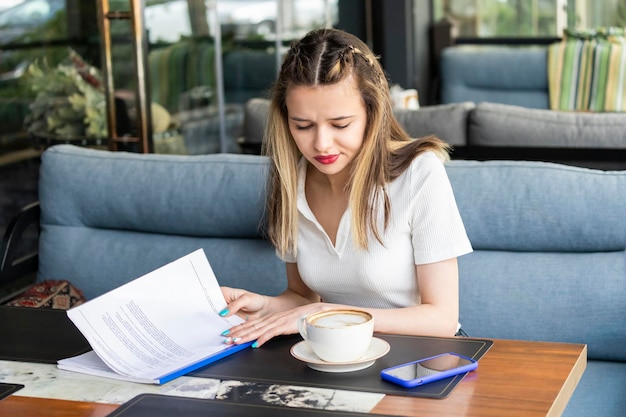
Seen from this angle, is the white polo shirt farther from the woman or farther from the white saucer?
the white saucer

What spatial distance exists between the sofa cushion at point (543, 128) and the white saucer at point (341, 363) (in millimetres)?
1641

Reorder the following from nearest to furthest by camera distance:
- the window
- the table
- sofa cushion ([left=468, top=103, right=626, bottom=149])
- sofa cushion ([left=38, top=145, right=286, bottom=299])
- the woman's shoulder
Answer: the table → the woman's shoulder → sofa cushion ([left=38, top=145, right=286, bottom=299]) → sofa cushion ([left=468, top=103, right=626, bottom=149]) → the window

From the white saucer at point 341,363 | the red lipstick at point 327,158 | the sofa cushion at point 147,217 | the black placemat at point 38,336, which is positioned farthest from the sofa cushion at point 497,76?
the white saucer at point 341,363

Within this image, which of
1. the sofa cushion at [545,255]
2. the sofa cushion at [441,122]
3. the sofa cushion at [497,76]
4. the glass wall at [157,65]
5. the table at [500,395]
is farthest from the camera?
the sofa cushion at [497,76]

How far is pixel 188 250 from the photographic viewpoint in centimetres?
253

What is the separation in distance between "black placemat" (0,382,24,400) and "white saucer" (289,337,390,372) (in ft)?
1.36

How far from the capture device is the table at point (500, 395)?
4.04 ft

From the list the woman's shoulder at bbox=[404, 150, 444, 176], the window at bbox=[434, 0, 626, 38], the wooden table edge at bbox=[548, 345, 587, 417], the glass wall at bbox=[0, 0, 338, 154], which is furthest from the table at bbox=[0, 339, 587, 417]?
the window at bbox=[434, 0, 626, 38]

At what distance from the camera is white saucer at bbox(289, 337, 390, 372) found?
138cm

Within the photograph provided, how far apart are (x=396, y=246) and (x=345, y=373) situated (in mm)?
502

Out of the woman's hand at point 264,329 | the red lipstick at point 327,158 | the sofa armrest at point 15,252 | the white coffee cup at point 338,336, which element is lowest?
the sofa armrest at point 15,252

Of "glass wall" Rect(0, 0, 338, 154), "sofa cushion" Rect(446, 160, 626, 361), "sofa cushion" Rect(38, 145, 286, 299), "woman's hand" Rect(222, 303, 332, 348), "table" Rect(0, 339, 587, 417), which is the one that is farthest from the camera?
"glass wall" Rect(0, 0, 338, 154)

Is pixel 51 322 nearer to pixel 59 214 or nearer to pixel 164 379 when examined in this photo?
pixel 164 379

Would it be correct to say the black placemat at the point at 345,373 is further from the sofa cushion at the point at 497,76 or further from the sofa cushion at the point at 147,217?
the sofa cushion at the point at 497,76
